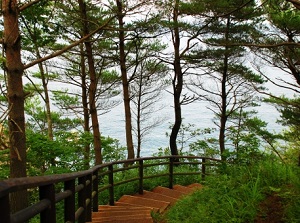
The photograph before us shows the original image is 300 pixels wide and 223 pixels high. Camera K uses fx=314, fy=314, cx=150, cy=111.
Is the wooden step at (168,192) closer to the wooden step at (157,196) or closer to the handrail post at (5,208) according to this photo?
the wooden step at (157,196)

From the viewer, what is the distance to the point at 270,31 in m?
12.9

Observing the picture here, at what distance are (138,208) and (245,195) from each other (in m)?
2.70

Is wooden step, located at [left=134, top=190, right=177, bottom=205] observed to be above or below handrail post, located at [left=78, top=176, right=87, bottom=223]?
below

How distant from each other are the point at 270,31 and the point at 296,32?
1.46 m

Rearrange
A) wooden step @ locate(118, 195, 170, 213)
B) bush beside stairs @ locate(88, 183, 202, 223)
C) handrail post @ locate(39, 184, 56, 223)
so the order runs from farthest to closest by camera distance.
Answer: wooden step @ locate(118, 195, 170, 213) → bush beside stairs @ locate(88, 183, 202, 223) → handrail post @ locate(39, 184, 56, 223)

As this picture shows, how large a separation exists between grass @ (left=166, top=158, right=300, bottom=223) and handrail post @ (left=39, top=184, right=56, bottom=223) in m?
2.03

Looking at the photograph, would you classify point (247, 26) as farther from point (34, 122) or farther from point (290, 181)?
point (34, 122)

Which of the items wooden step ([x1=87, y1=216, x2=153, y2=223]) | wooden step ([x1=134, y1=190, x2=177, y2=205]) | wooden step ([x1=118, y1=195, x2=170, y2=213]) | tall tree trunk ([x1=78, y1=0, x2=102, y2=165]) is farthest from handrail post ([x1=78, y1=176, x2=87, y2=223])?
tall tree trunk ([x1=78, y1=0, x2=102, y2=165])

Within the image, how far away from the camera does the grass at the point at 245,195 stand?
3.42 m

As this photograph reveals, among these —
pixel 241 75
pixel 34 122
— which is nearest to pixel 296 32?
pixel 241 75

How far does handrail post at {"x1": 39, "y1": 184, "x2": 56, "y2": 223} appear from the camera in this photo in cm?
201

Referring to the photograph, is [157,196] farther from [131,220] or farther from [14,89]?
[14,89]

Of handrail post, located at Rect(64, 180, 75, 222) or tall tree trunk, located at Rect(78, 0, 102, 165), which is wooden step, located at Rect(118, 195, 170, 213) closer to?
handrail post, located at Rect(64, 180, 75, 222)

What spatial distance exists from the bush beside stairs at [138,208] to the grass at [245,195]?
0.66m
